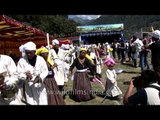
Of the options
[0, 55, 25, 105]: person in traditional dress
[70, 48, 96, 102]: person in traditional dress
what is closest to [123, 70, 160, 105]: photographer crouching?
[0, 55, 25, 105]: person in traditional dress

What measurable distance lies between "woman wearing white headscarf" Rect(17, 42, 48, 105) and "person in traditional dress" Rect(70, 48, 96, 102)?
127 inches

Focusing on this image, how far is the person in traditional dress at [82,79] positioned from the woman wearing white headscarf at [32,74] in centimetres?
323

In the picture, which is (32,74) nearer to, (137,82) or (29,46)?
(29,46)

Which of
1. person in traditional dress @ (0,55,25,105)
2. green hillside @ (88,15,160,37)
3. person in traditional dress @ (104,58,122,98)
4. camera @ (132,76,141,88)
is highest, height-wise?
green hillside @ (88,15,160,37)

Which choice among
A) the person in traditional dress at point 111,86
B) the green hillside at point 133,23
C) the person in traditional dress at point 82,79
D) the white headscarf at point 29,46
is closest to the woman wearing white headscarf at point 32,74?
the white headscarf at point 29,46

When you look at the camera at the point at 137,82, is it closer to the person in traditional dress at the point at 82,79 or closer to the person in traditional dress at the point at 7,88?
the person in traditional dress at the point at 7,88

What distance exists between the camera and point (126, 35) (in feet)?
117

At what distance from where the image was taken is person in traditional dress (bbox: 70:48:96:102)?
9711mm

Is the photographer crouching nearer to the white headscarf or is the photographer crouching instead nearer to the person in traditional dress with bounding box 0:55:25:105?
the person in traditional dress with bounding box 0:55:25:105

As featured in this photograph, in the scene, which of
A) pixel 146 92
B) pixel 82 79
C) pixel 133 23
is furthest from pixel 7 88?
pixel 133 23

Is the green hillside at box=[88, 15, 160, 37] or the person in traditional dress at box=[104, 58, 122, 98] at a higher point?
the green hillside at box=[88, 15, 160, 37]

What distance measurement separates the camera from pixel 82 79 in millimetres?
9945

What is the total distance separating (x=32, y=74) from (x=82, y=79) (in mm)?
3832
